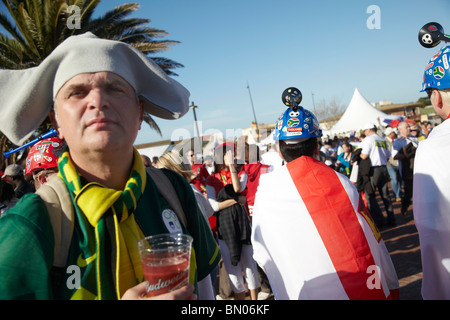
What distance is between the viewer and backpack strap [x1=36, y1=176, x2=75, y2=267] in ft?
3.67

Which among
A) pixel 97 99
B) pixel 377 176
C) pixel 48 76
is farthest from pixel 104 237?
pixel 377 176

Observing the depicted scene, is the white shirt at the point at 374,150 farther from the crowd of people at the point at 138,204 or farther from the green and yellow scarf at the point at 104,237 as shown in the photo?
the green and yellow scarf at the point at 104,237

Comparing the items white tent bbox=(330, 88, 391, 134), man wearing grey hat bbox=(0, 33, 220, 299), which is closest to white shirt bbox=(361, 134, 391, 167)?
man wearing grey hat bbox=(0, 33, 220, 299)

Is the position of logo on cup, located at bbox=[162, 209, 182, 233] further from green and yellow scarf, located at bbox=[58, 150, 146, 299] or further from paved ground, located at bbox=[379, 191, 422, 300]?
paved ground, located at bbox=[379, 191, 422, 300]

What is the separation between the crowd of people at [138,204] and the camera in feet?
3.67

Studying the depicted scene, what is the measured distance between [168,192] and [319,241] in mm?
1099

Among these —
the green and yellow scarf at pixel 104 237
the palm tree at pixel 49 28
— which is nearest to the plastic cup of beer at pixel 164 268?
the green and yellow scarf at pixel 104 237

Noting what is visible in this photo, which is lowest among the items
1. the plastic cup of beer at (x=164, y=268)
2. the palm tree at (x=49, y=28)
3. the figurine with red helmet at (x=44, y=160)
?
the plastic cup of beer at (x=164, y=268)

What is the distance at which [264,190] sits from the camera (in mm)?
2438

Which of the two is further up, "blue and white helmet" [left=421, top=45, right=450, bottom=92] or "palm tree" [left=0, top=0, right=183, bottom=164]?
"palm tree" [left=0, top=0, right=183, bottom=164]

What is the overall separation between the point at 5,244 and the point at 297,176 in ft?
5.83

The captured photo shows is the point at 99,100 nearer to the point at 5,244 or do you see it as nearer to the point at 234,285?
the point at 5,244

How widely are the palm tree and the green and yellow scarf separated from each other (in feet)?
27.0

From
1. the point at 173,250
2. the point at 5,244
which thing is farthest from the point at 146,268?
the point at 5,244
